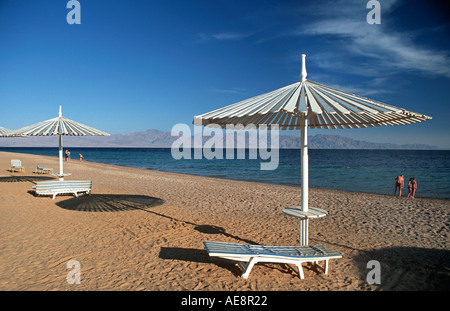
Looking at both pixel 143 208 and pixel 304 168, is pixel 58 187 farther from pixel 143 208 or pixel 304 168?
pixel 304 168

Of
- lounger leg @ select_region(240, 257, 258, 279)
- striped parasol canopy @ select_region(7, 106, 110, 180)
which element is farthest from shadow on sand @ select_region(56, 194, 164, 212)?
lounger leg @ select_region(240, 257, 258, 279)

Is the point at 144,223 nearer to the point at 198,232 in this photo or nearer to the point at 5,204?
the point at 198,232

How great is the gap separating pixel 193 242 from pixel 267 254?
226 centimetres

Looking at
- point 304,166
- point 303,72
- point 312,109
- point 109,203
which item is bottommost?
point 109,203

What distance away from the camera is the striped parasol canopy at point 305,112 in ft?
11.7

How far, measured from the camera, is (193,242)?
590 centimetres

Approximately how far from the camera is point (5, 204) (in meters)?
8.93

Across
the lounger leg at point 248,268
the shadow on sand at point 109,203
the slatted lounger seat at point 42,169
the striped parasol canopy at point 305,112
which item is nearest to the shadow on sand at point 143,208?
the shadow on sand at point 109,203

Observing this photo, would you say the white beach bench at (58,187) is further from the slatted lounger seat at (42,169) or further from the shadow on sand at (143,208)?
the slatted lounger seat at (42,169)

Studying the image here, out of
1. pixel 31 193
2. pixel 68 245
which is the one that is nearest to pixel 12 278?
pixel 68 245

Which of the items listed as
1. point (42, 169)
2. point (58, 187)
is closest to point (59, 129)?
point (58, 187)

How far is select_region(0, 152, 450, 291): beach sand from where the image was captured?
4113mm

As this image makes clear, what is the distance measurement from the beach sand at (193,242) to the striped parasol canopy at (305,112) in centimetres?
122
